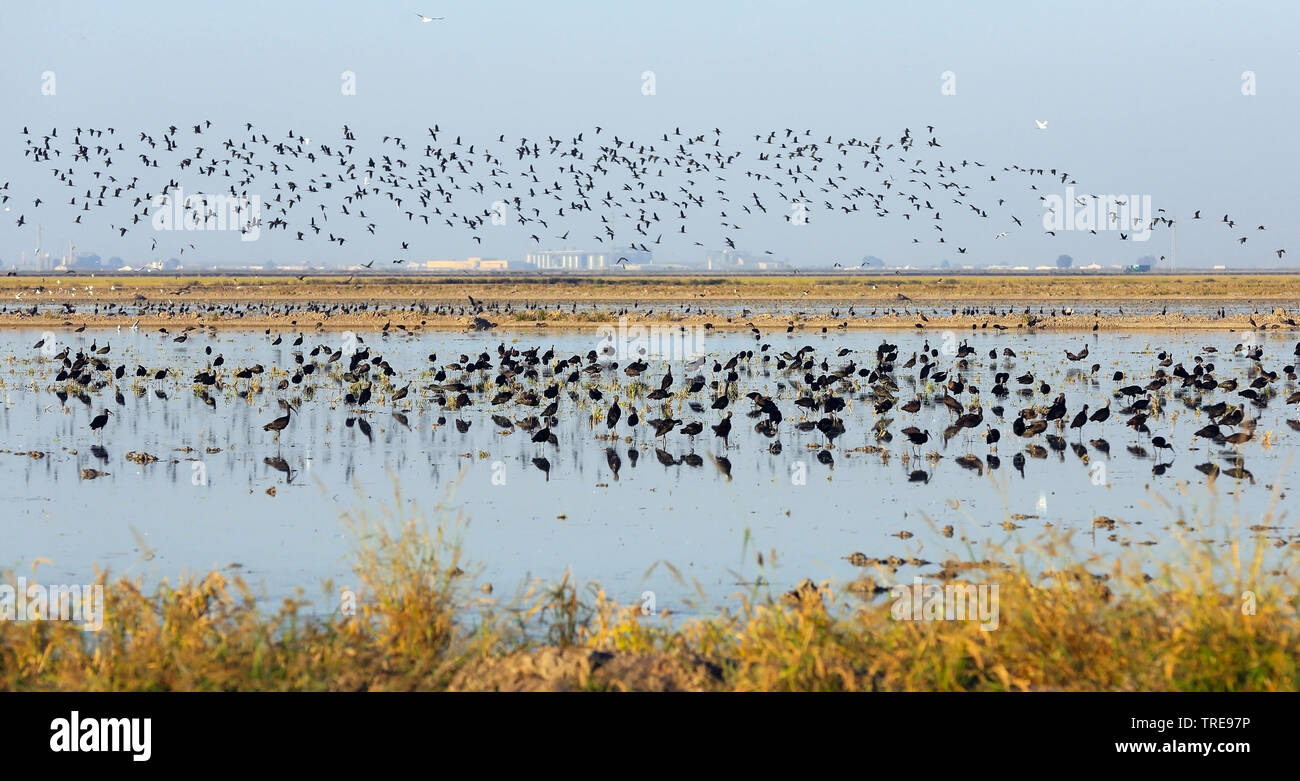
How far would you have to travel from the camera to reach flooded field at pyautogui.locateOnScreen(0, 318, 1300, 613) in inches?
553

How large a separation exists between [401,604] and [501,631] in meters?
1.14

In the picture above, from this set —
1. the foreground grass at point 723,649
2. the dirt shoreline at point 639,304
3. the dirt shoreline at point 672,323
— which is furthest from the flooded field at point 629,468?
the dirt shoreline at point 639,304

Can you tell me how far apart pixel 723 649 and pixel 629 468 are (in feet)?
36.6

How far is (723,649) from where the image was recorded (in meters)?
9.21

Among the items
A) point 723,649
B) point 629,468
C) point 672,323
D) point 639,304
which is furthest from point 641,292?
point 723,649

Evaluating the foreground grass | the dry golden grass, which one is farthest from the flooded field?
the dry golden grass

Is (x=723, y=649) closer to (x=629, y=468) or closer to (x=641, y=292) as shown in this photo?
(x=629, y=468)

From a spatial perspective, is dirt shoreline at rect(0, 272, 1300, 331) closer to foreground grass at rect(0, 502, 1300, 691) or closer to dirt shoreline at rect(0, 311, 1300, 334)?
dirt shoreline at rect(0, 311, 1300, 334)
